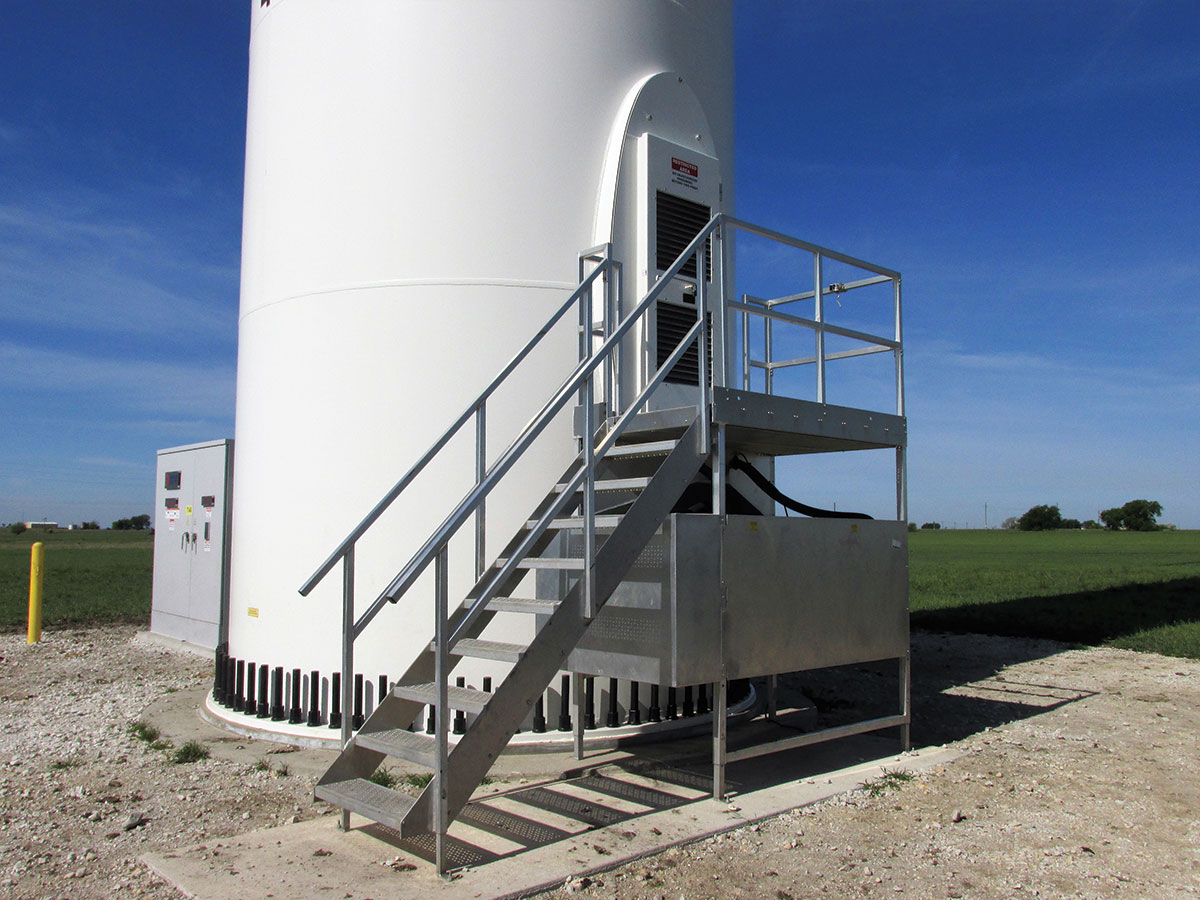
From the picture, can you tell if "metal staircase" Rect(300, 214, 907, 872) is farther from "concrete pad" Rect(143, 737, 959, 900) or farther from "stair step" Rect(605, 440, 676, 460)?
"concrete pad" Rect(143, 737, 959, 900)

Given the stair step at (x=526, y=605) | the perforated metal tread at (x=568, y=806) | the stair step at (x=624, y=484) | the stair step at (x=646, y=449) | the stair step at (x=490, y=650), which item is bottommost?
the perforated metal tread at (x=568, y=806)

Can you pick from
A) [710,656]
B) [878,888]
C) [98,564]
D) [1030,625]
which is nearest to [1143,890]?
[878,888]

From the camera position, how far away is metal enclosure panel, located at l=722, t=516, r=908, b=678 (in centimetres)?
677

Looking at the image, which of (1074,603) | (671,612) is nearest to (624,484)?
(671,612)

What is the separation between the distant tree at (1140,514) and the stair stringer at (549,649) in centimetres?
11105

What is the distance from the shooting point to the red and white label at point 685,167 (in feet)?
29.1

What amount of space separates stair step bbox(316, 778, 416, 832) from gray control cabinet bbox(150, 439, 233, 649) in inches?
288

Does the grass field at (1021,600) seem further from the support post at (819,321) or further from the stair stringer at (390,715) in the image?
the stair stringer at (390,715)

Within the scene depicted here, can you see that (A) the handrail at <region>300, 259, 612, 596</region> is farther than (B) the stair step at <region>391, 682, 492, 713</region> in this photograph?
No

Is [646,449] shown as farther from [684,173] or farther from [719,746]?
[684,173]

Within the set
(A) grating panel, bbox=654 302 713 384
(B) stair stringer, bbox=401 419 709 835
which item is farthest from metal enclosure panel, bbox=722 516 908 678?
(A) grating panel, bbox=654 302 713 384

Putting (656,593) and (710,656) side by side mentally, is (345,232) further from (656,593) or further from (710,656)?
(710,656)

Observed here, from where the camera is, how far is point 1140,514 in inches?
4149

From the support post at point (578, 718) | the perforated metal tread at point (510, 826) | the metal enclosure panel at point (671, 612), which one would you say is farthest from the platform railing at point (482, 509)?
the support post at point (578, 718)
